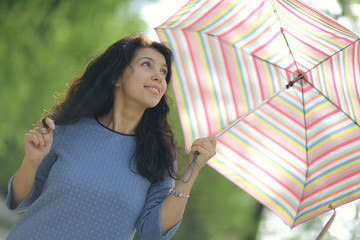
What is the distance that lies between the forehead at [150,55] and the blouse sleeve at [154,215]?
23.5 inches

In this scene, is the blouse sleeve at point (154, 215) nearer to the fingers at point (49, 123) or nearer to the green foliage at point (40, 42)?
the fingers at point (49, 123)

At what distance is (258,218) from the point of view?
1196 centimetres

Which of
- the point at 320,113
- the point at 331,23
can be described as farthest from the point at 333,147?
the point at 331,23

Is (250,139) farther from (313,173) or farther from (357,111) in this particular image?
(357,111)

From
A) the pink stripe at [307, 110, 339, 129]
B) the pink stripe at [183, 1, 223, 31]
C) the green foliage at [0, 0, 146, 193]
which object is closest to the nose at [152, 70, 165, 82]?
the pink stripe at [183, 1, 223, 31]

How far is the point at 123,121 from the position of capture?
2.96 m

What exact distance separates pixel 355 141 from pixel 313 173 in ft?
1.02

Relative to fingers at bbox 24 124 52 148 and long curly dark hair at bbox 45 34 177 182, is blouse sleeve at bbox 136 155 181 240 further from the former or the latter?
fingers at bbox 24 124 52 148

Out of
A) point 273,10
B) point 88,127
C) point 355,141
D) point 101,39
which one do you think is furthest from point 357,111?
point 101,39

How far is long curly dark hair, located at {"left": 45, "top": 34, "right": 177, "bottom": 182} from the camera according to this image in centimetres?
290

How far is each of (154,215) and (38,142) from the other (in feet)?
2.05

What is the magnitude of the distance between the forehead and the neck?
0.29 metres

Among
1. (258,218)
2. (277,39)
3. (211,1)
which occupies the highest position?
(211,1)

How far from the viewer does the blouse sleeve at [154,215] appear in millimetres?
2719
